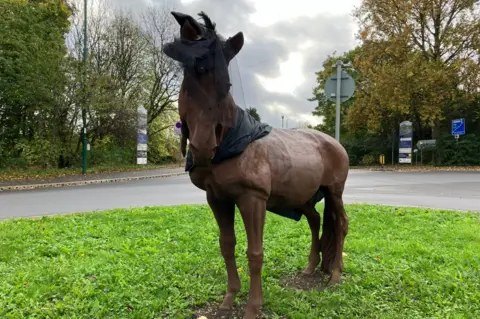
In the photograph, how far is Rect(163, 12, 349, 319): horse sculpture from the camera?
97.9 inches

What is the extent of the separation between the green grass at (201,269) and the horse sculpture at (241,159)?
1.73ft

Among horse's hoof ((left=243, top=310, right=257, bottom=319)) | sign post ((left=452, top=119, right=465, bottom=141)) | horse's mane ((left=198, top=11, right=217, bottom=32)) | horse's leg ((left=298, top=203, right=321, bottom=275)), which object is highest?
sign post ((left=452, top=119, right=465, bottom=141))

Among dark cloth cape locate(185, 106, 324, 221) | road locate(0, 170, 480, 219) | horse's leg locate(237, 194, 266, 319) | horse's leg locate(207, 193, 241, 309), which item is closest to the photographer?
dark cloth cape locate(185, 106, 324, 221)

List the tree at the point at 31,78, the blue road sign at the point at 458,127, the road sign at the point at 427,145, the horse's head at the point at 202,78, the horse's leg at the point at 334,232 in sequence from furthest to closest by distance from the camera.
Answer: the road sign at the point at 427,145, the blue road sign at the point at 458,127, the tree at the point at 31,78, the horse's leg at the point at 334,232, the horse's head at the point at 202,78

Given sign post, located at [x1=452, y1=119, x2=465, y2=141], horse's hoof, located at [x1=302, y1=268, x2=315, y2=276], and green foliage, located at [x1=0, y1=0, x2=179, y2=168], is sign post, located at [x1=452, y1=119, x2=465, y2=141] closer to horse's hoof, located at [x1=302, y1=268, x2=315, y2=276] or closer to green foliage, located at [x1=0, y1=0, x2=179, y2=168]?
green foliage, located at [x1=0, y1=0, x2=179, y2=168]

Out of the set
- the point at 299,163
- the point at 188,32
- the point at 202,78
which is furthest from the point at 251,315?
the point at 188,32

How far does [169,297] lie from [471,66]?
2674cm

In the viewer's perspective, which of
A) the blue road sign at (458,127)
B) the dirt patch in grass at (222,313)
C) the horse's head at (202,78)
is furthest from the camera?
the blue road sign at (458,127)

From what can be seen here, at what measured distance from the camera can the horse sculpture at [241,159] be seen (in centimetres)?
249

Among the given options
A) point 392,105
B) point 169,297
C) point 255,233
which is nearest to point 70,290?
point 169,297

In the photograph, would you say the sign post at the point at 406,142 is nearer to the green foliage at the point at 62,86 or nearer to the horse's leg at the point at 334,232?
the green foliage at the point at 62,86

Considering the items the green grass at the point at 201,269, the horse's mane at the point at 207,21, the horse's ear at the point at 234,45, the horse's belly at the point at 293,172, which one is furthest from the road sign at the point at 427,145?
the horse's mane at the point at 207,21

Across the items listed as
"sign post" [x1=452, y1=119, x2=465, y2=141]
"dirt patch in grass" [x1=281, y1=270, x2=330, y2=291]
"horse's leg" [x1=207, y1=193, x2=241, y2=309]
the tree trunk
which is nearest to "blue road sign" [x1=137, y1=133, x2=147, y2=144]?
the tree trunk

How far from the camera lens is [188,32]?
2.49 meters
